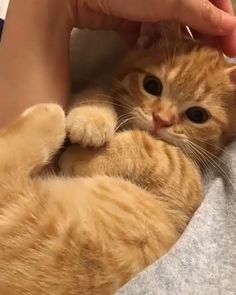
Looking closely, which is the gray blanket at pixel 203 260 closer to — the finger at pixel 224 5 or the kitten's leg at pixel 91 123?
the kitten's leg at pixel 91 123

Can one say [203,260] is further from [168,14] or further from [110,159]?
[168,14]

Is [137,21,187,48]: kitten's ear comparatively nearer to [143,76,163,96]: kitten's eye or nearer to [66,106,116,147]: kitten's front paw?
[143,76,163,96]: kitten's eye

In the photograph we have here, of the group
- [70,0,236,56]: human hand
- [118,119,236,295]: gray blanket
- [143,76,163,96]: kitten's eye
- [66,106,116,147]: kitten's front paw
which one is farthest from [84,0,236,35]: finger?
[118,119,236,295]: gray blanket

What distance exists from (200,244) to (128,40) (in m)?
0.66

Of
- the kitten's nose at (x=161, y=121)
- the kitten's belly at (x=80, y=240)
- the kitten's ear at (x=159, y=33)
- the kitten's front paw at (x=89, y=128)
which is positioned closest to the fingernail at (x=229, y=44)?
the kitten's ear at (x=159, y=33)

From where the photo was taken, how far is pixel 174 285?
0.83 metres

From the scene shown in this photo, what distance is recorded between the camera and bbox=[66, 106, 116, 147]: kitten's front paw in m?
1.04

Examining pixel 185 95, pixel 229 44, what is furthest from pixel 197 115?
pixel 229 44

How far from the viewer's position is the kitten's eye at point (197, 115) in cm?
117

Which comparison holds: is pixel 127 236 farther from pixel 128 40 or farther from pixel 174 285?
pixel 128 40

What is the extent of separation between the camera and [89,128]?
103cm

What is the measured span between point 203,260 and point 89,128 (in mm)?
342

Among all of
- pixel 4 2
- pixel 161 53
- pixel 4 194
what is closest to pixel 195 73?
pixel 161 53

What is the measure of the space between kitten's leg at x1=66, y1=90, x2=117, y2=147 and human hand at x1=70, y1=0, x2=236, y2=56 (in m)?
0.22
